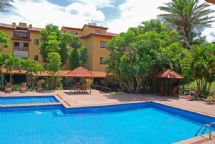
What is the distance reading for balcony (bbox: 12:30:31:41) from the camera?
3336 cm

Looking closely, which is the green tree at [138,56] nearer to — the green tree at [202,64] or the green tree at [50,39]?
the green tree at [202,64]

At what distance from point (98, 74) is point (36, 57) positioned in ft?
35.2

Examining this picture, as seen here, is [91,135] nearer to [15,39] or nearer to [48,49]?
[48,49]

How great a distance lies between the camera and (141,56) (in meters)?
24.0

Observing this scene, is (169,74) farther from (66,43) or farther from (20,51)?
(20,51)

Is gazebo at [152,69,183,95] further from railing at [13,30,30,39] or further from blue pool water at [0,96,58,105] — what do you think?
railing at [13,30,30,39]

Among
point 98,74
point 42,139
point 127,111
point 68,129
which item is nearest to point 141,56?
point 127,111

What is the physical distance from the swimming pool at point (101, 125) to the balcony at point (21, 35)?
777 inches

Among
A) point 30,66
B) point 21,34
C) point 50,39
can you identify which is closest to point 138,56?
point 30,66

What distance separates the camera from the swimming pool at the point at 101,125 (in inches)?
440

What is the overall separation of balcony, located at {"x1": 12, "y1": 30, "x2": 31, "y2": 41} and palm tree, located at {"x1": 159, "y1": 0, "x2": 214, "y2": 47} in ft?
68.1

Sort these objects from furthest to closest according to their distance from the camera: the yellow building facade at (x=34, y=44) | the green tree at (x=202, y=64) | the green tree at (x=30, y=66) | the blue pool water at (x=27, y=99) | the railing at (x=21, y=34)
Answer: the railing at (x=21, y=34)
the yellow building facade at (x=34, y=44)
the green tree at (x=30, y=66)
the green tree at (x=202, y=64)
the blue pool water at (x=27, y=99)

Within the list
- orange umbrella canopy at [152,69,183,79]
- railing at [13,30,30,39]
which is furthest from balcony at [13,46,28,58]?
orange umbrella canopy at [152,69,183,79]

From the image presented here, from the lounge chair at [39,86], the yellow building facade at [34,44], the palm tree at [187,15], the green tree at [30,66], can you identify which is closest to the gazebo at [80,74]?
the lounge chair at [39,86]
